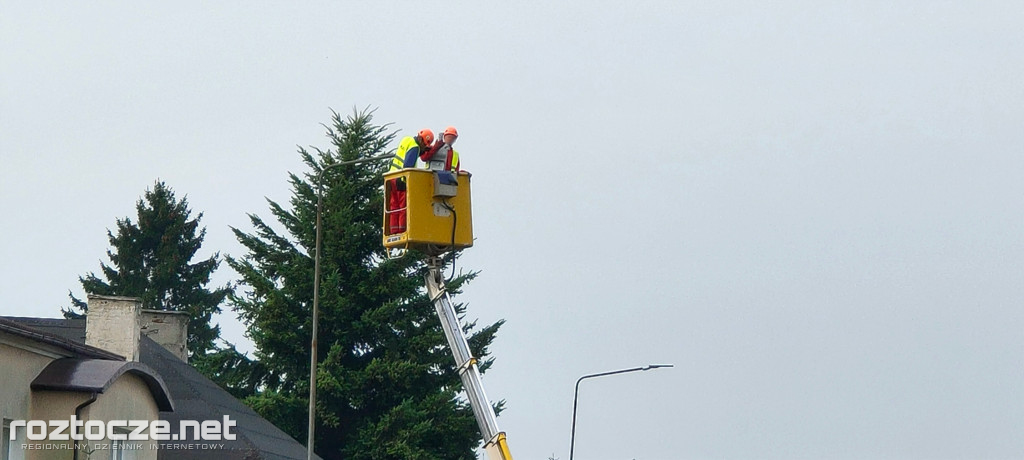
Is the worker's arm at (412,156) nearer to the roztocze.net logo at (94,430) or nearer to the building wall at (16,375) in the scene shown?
the building wall at (16,375)

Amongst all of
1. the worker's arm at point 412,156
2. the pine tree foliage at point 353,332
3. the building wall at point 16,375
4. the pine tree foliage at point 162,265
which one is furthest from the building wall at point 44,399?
the pine tree foliage at point 162,265

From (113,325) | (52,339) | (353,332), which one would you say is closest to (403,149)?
(52,339)

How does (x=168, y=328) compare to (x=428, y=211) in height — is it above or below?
above

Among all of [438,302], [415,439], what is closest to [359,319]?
[415,439]

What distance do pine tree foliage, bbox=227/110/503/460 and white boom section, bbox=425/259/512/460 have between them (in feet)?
86.8

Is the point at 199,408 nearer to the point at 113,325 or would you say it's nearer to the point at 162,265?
the point at 113,325

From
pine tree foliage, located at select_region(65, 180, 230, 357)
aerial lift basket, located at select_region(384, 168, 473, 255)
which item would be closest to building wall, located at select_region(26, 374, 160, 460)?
aerial lift basket, located at select_region(384, 168, 473, 255)

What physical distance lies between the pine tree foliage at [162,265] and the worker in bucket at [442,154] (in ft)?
192

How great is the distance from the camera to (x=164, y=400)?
92.7ft

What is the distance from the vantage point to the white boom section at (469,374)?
70.5ft

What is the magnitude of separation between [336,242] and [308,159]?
3.82 m

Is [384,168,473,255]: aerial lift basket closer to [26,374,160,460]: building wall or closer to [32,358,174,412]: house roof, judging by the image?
[32,358,174,412]: house roof

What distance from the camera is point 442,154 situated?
21641 mm

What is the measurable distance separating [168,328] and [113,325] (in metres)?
8.57
